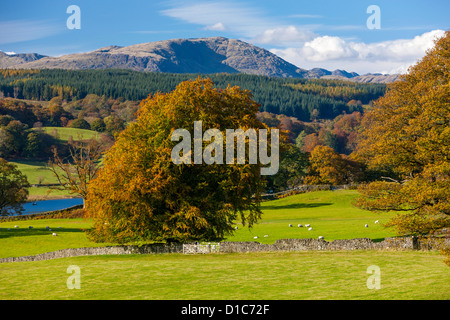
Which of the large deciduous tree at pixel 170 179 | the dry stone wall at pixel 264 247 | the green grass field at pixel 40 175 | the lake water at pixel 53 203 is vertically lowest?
the lake water at pixel 53 203

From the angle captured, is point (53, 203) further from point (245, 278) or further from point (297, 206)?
point (245, 278)

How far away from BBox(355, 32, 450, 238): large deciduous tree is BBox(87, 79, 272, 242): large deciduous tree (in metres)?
9.47

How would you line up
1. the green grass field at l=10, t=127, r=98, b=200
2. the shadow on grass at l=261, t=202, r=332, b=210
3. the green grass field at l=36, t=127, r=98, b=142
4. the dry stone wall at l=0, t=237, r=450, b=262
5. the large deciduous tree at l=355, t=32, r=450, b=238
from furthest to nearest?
the green grass field at l=36, t=127, r=98, b=142 → the green grass field at l=10, t=127, r=98, b=200 → the shadow on grass at l=261, t=202, r=332, b=210 → the dry stone wall at l=0, t=237, r=450, b=262 → the large deciduous tree at l=355, t=32, r=450, b=238

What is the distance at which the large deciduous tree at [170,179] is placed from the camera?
113 ft

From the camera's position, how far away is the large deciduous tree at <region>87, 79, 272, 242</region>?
1358 inches

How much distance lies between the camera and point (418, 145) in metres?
30.2

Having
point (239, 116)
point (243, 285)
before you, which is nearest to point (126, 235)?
point (239, 116)

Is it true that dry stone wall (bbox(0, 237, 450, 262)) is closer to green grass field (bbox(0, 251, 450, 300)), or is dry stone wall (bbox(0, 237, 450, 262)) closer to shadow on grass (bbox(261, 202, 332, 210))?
green grass field (bbox(0, 251, 450, 300))

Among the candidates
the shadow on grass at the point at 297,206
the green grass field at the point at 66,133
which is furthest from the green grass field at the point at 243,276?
the green grass field at the point at 66,133

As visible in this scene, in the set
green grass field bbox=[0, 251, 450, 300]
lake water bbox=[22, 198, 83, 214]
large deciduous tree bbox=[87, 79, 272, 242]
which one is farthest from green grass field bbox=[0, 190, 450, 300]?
lake water bbox=[22, 198, 83, 214]

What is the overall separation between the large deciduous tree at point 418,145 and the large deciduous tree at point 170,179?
947 centimetres

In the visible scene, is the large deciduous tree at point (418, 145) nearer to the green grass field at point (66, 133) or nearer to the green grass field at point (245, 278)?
the green grass field at point (245, 278)

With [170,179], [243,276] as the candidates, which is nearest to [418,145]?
[243,276]

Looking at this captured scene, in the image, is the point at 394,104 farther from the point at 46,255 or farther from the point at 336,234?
the point at 46,255
